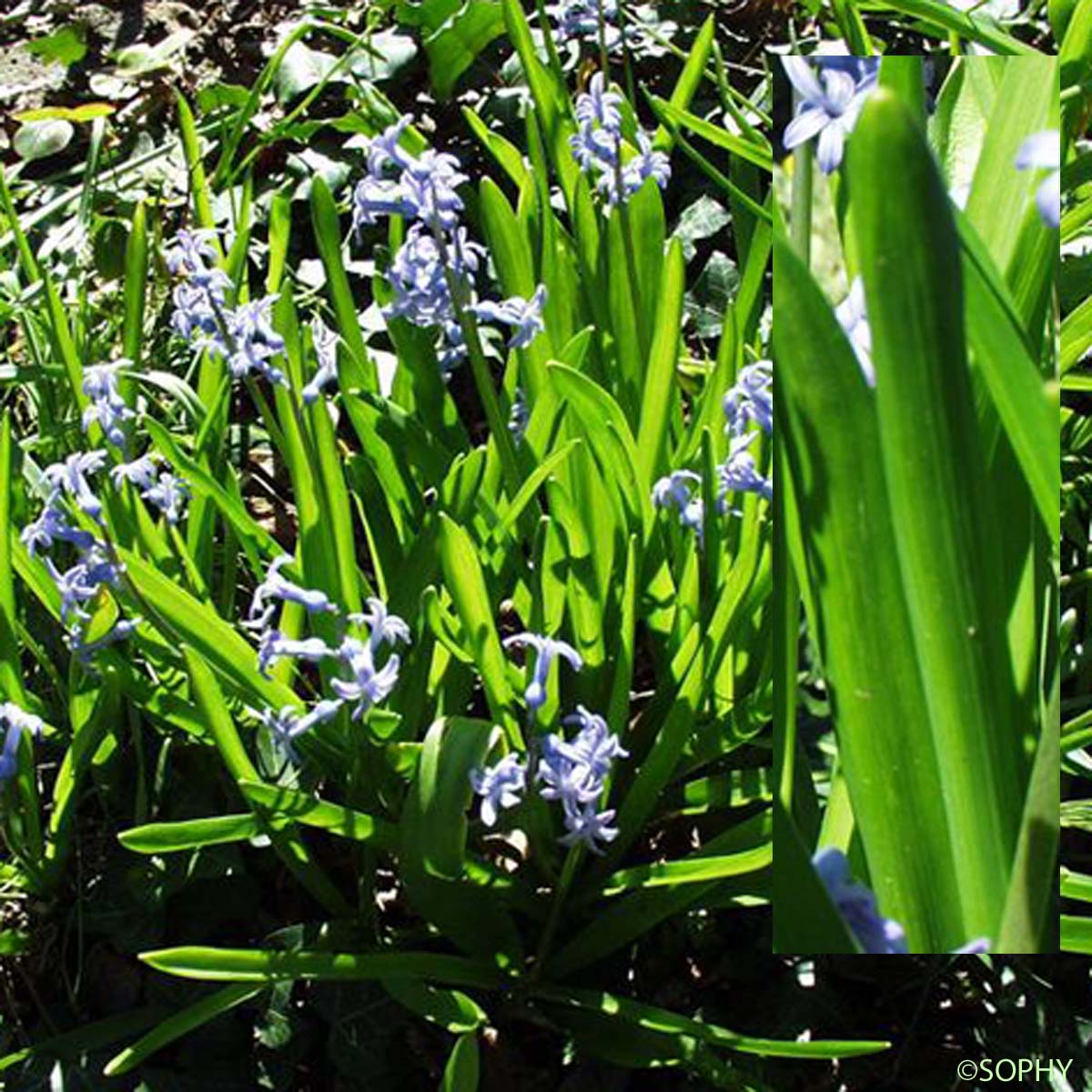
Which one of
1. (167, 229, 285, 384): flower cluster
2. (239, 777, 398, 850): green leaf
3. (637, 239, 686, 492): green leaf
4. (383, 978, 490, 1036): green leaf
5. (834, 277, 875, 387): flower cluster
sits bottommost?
(383, 978, 490, 1036): green leaf

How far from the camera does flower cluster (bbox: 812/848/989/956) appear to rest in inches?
43.8

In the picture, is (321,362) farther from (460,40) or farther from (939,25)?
(460,40)

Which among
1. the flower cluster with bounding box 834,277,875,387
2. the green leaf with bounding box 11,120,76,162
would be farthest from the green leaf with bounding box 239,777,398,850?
the green leaf with bounding box 11,120,76,162

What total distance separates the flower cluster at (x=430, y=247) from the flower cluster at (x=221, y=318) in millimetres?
128

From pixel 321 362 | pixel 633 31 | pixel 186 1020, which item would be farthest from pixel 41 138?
pixel 186 1020

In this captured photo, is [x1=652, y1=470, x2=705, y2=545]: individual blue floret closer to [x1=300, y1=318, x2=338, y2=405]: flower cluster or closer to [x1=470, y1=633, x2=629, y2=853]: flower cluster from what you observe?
[x1=470, y1=633, x2=629, y2=853]: flower cluster

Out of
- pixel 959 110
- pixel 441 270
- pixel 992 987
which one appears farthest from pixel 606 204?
pixel 992 987

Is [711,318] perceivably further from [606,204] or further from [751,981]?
[751,981]

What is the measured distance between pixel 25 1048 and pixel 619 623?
750 mm

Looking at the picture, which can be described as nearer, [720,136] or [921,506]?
[921,506]

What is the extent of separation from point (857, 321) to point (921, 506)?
0.13m

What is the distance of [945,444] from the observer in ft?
3.19

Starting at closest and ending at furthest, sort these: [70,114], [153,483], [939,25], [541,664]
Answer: [541,664] < [153,483] < [939,25] < [70,114]

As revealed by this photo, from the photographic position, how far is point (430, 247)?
138 centimetres
